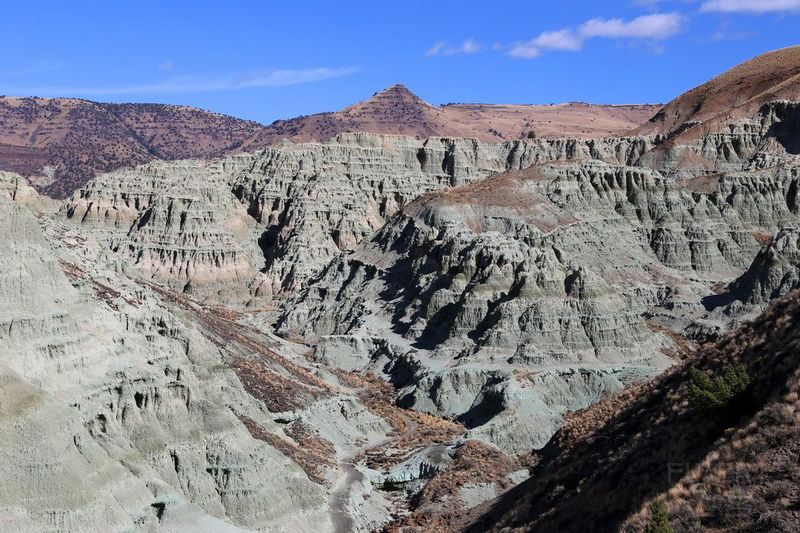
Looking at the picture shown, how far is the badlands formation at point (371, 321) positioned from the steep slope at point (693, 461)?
0.33m

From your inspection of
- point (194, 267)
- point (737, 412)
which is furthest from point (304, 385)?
point (194, 267)

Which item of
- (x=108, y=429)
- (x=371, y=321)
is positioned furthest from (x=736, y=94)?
(x=108, y=429)

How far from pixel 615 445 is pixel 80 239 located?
60.2 meters

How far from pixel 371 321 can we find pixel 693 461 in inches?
1864

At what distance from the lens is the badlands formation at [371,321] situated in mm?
29609

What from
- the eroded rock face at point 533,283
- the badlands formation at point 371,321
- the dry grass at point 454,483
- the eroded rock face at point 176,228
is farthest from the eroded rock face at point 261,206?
→ the dry grass at point 454,483

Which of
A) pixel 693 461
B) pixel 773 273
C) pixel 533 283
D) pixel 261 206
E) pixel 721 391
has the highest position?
pixel 261 206

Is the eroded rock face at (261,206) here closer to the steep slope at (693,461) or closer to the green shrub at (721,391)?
the steep slope at (693,461)

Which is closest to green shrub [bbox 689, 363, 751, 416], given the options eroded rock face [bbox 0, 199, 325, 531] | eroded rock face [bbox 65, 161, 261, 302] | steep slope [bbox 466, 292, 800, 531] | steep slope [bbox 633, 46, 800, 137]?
steep slope [bbox 466, 292, 800, 531]

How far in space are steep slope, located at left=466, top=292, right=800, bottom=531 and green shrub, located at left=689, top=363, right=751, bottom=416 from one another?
0.24 metres

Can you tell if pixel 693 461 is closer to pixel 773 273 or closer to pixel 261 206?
pixel 773 273

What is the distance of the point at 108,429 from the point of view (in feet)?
98.1

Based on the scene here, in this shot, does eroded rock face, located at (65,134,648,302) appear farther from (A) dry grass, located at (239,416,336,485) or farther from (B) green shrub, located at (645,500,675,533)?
(B) green shrub, located at (645,500,675,533)

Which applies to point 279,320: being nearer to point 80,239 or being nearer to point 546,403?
point 80,239
